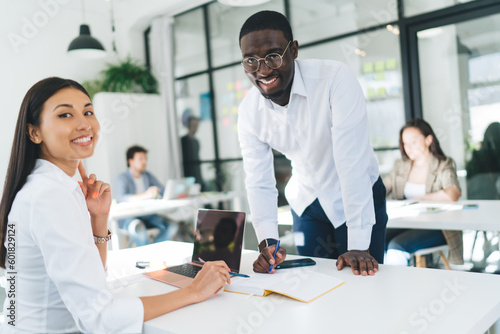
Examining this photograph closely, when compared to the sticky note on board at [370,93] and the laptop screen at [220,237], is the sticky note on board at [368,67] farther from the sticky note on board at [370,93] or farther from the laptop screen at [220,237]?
the laptop screen at [220,237]

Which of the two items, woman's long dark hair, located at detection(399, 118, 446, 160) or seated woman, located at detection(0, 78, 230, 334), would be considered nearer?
seated woman, located at detection(0, 78, 230, 334)

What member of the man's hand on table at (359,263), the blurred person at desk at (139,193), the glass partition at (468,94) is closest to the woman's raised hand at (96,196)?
the man's hand on table at (359,263)

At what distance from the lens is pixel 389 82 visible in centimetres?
463

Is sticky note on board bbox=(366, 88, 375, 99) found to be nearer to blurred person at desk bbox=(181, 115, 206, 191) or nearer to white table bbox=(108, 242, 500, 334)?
blurred person at desk bbox=(181, 115, 206, 191)

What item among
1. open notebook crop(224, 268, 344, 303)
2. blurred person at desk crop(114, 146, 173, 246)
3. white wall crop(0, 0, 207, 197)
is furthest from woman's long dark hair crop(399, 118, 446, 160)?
white wall crop(0, 0, 207, 197)

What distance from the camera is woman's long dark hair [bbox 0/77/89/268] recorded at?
4.07ft

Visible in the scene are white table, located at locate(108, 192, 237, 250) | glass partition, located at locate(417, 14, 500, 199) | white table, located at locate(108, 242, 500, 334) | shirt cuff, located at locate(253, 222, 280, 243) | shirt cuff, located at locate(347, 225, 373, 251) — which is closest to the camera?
white table, located at locate(108, 242, 500, 334)

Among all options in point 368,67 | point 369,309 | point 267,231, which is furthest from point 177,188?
point 369,309

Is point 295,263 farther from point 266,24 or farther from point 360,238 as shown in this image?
point 266,24

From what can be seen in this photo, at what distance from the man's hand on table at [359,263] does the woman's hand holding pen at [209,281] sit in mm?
402

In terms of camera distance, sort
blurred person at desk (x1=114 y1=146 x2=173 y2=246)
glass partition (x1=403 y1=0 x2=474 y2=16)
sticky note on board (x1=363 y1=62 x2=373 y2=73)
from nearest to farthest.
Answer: glass partition (x1=403 y1=0 x2=474 y2=16), blurred person at desk (x1=114 y1=146 x2=173 y2=246), sticky note on board (x1=363 y1=62 x2=373 y2=73)

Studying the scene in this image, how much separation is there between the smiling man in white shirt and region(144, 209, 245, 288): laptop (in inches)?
4.1

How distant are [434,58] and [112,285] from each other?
156 inches

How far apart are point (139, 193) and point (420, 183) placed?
3064mm
